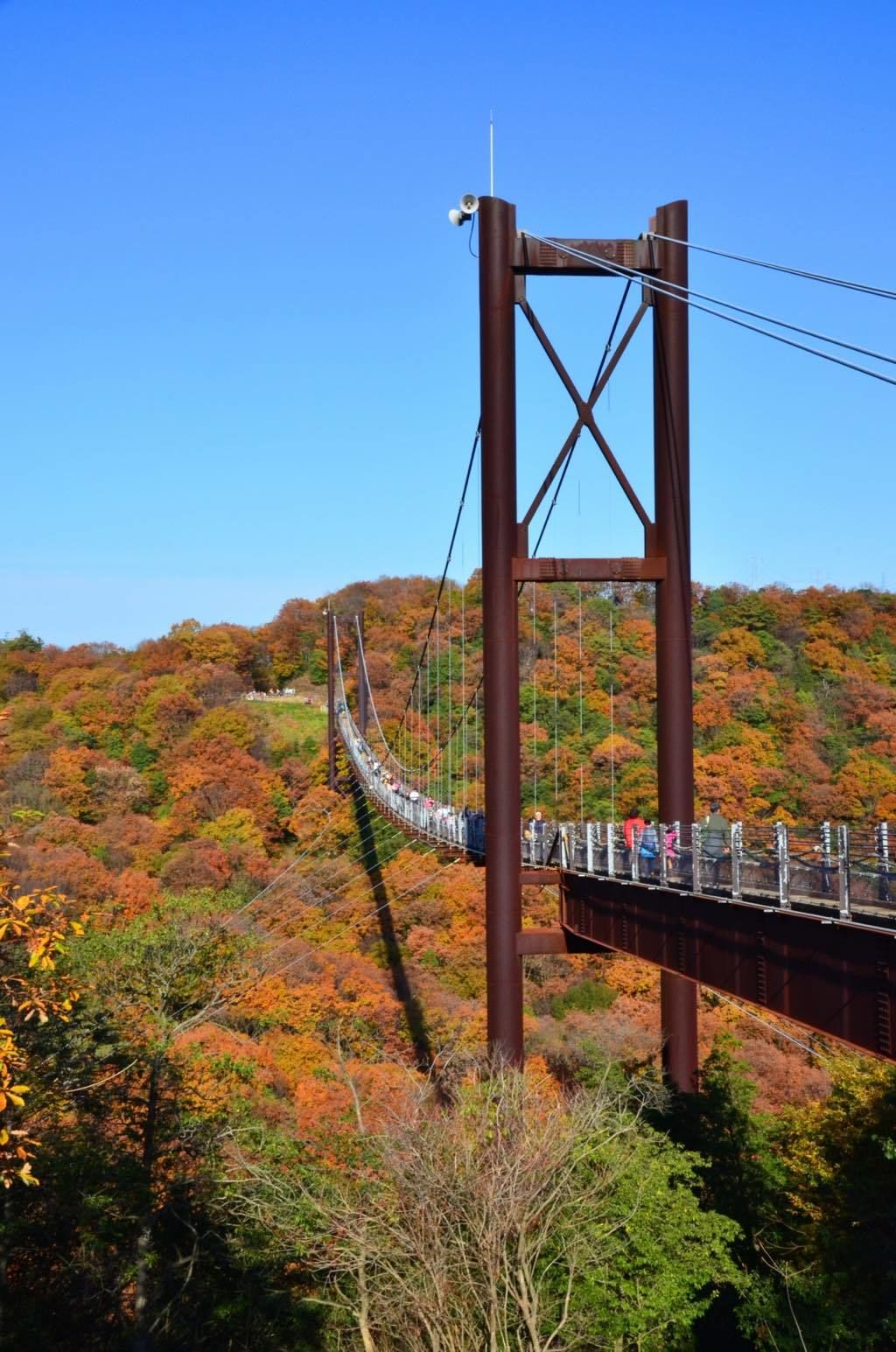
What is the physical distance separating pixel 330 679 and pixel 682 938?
4927 cm

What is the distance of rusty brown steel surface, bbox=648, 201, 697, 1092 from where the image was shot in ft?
59.9

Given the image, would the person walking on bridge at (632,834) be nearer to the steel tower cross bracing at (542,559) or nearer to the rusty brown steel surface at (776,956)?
the rusty brown steel surface at (776,956)

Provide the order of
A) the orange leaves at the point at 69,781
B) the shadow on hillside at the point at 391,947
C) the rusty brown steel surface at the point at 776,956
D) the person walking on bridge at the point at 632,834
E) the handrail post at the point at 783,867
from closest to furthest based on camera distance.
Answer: the rusty brown steel surface at the point at 776,956
the handrail post at the point at 783,867
the person walking on bridge at the point at 632,834
the shadow on hillside at the point at 391,947
the orange leaves at the point at 69,781

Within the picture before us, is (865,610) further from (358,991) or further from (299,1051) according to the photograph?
(299,1051)

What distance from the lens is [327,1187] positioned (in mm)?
15930

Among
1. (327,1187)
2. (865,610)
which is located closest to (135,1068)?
(327,1187)

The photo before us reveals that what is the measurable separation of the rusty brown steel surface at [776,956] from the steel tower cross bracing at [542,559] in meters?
1.95

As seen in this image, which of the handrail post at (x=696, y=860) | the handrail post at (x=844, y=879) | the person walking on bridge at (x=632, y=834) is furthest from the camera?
the person walking on bridge at (x=632, y=834)

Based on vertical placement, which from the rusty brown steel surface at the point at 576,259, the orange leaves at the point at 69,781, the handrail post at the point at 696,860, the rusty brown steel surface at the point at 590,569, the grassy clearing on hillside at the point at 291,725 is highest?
the rusty brown steel surface at the point at 576,259

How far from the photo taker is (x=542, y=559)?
59.9 feet

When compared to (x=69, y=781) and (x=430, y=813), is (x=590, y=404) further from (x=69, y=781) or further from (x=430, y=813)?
(x=69, y=781)

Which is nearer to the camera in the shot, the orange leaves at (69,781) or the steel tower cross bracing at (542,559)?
the steel tower cross bracing at (542,559)

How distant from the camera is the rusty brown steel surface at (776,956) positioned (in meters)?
10.0

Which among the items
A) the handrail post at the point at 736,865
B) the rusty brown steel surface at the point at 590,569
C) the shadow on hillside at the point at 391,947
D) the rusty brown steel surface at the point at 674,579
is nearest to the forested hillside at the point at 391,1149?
the shadow on hillside at the point at 391,947
